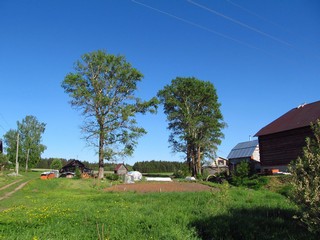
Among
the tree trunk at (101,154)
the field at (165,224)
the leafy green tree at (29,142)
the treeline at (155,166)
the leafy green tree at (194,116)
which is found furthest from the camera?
the treeline at (155,166)

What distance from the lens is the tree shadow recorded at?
9.67m

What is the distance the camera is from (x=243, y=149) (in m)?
59.6

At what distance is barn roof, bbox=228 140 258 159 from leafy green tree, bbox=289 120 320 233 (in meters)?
49.4

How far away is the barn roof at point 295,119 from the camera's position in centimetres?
3338

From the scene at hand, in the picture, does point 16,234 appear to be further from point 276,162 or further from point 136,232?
point 276,162

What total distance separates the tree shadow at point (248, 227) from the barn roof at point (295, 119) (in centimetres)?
2320

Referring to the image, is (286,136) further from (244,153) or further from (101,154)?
(244,153)

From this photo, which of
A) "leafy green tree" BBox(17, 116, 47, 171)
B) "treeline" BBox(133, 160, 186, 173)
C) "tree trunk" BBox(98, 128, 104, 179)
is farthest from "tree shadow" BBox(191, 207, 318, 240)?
"treeline" BBox(133, 160, 186, 173)

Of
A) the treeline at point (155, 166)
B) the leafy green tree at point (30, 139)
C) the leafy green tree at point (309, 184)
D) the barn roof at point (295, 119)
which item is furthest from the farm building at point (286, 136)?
the treeline at point (155, 166)

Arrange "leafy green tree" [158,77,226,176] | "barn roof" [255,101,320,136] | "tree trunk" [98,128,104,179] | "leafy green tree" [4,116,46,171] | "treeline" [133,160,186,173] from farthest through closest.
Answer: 1. "treeline" [133,160,186,173]
2. "leafy green tree" [4,116,46,171]
3. "leafy green tree" [158,77,226,176]
4. "tree trunk" [98,128,104,179]
5. "barn roof" [255,101,320,136]

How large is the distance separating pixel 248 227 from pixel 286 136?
27296 millimetres

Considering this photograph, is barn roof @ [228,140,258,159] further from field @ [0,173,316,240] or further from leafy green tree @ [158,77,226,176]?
field @ [0,173,316,240]

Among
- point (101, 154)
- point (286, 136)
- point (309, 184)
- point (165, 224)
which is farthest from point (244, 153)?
point (309, 184)

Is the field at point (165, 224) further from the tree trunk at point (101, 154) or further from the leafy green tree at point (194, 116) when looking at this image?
the leafy green tree at point (194, 116)
